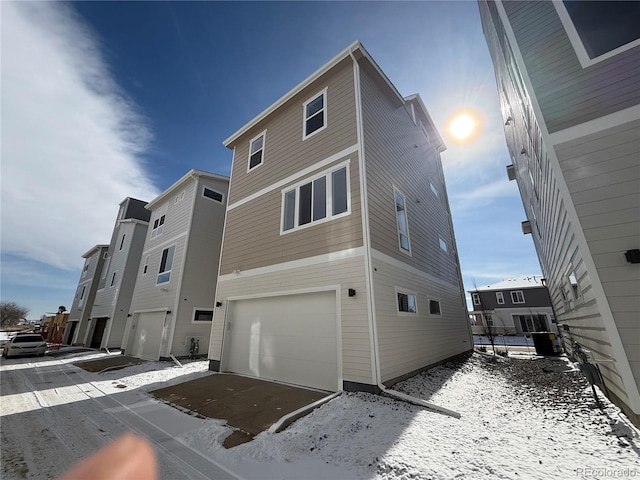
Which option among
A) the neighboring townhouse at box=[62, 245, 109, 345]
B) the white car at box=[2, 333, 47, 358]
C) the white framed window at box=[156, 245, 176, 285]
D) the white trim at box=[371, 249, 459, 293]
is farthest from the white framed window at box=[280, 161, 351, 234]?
the neighboring townhouse at box=[62, 245, 109, 345]

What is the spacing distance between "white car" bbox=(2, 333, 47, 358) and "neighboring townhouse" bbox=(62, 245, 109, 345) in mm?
6662

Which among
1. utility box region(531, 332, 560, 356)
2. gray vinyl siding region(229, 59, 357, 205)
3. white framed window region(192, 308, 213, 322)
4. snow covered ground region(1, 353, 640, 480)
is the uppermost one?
gray vinyl siding region(229, 59, 357, 205)

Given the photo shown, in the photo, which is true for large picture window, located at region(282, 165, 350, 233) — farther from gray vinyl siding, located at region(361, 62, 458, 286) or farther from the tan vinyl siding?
the tan vinyl siding

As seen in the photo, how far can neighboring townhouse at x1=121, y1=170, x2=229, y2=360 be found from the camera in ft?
39.1

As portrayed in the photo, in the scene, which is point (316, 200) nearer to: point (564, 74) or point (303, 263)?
point (303, 263)

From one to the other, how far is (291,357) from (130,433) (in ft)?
11.7

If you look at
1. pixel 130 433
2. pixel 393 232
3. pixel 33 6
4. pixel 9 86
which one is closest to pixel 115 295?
pixel 9 86

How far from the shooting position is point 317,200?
7.34 metres

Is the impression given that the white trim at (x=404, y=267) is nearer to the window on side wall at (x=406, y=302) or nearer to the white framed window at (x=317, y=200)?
the window on side wall at (x=406, y=302)

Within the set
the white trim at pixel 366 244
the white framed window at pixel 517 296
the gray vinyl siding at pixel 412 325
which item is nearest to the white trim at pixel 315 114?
the white trim at pixel 366 244

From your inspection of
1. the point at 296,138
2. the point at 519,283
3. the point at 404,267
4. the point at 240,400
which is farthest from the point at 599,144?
the point at 519,283

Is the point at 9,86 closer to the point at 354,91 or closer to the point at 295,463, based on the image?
the point at 354,91

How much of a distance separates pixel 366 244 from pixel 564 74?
4.65 metres

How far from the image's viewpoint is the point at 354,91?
295 inches
